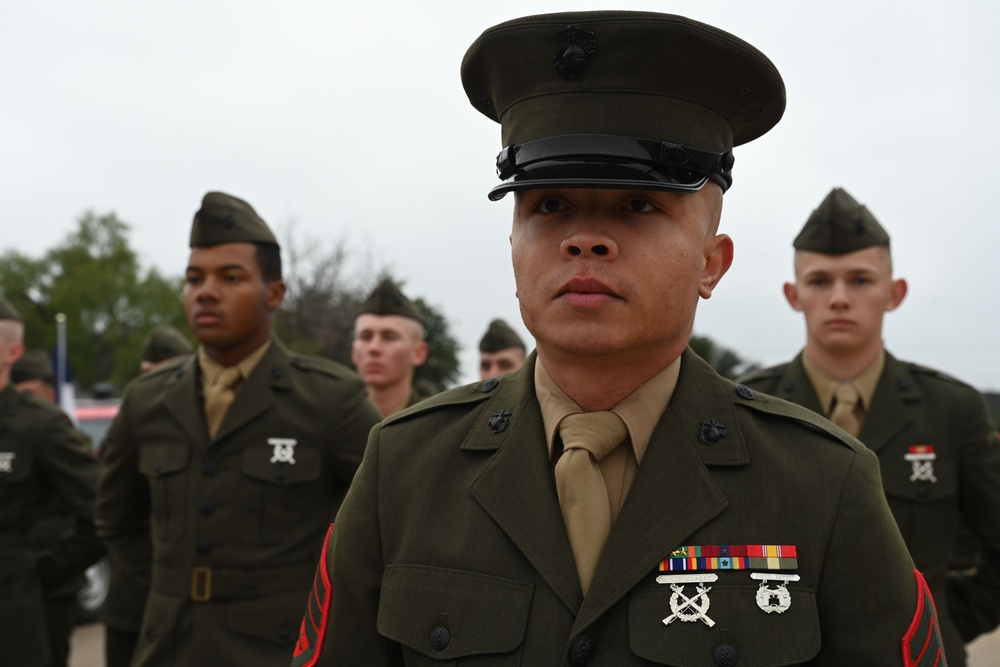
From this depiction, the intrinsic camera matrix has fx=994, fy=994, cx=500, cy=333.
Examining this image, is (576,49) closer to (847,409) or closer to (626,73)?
(626,73)

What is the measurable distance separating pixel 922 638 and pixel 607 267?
3.18ft

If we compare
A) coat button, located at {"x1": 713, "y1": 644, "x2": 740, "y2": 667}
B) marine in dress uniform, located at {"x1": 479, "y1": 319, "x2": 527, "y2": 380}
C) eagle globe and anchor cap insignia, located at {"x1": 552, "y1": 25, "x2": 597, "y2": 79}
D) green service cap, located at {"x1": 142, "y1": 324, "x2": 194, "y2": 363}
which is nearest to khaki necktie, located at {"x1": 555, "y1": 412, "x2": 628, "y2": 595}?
coat button, located at {"x1": 713, "y1": 644, "x2": 740, "y2": 667}

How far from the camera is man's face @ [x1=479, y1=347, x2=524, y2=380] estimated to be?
9.19 metres

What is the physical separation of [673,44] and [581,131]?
10.2 inches

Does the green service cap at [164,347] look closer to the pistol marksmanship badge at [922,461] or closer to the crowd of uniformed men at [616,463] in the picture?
the pistol marksmanship badge at [922,461]

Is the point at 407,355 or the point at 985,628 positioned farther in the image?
the point at 407,355

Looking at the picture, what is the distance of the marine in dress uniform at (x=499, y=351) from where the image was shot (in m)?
9.20

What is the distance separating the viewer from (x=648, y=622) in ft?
6.43

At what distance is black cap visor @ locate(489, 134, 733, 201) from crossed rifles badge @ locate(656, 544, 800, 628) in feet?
2.42

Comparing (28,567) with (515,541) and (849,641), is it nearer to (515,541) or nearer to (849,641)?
(515,541)

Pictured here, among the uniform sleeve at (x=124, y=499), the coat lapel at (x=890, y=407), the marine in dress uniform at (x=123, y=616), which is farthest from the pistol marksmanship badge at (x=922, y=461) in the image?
the marine in dress uniform at (x=123, y=616)

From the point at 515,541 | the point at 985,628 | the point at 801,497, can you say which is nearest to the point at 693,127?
the point at 801,497

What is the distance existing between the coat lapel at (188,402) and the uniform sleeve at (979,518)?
3419 millimetres

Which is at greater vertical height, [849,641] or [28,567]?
[849,641]
